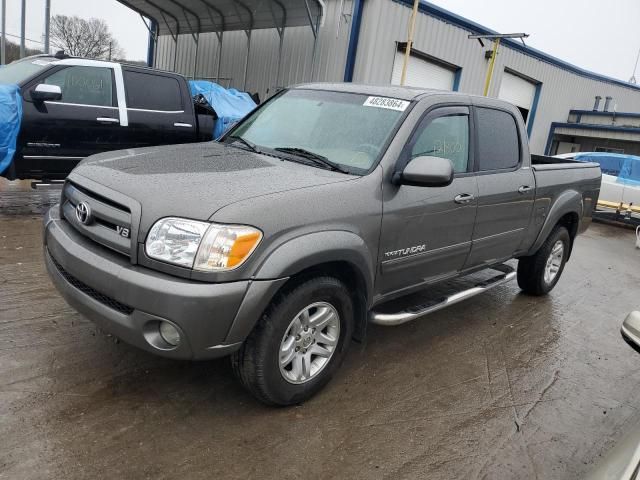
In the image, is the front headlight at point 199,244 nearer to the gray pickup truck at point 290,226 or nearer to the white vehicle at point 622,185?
the gray pickup truck at point 290,226

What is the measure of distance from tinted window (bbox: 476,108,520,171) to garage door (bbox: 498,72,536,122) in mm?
14001

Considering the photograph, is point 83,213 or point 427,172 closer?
point 83,213

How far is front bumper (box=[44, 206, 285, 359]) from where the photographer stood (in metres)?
2.44

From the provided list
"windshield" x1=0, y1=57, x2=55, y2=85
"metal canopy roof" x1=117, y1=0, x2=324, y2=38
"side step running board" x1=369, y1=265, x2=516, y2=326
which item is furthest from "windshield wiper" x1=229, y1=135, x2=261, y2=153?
"metal canopy roof" x1=117, y1=0, x2=324, y2=38

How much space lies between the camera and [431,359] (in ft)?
12.9

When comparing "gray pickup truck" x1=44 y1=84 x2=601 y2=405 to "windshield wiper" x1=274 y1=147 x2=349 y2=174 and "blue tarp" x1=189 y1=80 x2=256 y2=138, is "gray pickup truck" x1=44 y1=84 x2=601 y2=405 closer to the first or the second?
"windshield wiper" x1=274 y1=147 x2=349 y2=174

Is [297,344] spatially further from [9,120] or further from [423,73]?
[423,73]

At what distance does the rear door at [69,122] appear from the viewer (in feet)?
20.5

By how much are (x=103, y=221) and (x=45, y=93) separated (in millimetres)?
4119

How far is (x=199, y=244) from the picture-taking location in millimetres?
2479

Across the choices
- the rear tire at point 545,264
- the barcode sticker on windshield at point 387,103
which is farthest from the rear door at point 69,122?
the rear tire at point 545,264

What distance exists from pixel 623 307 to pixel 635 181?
25.9ft

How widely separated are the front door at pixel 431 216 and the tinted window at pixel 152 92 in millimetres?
4743

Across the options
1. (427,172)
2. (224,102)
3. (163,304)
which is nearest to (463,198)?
(427,172)
